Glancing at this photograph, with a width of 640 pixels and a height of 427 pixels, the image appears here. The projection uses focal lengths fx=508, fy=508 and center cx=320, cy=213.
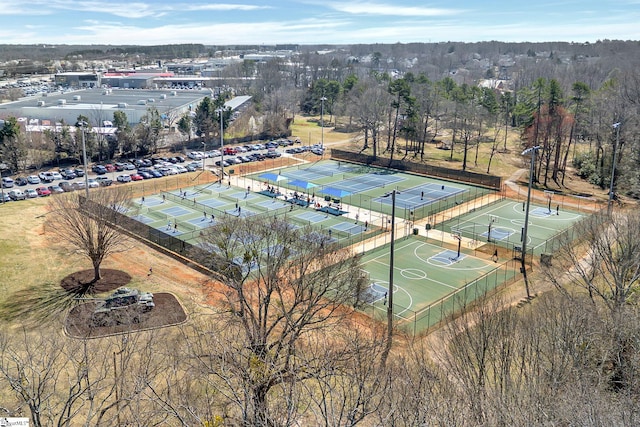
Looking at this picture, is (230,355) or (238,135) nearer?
(230,355)

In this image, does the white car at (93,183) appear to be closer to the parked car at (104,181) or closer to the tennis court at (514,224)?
the parked car at (104,181)

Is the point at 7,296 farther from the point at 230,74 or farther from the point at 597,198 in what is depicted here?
the point at 230,74

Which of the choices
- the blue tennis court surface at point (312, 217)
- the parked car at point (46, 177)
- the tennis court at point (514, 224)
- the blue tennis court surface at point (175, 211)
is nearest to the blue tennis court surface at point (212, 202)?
the blue tennis court surface at point (175, 211)

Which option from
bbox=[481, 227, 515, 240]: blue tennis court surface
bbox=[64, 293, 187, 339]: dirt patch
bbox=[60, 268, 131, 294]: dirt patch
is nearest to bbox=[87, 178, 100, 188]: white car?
bbox=[60, 268, 131, 294]: dirt patch

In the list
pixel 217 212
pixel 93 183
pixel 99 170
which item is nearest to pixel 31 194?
pixel 93 183

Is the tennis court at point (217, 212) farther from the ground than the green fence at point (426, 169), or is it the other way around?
the green fence at point (426, 169)

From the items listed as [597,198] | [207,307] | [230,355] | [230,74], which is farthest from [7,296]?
[230,74]

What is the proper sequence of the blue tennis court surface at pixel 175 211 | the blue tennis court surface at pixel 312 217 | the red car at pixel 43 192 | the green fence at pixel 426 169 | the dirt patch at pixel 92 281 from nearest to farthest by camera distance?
the dirt patch at pixel 92 281 < the blue tennis court surface at pixel 312 217 < the blue tennis court surface at pixel 175 211 < the red car at pixel 43 192 < the green fence at pixel 426 169
